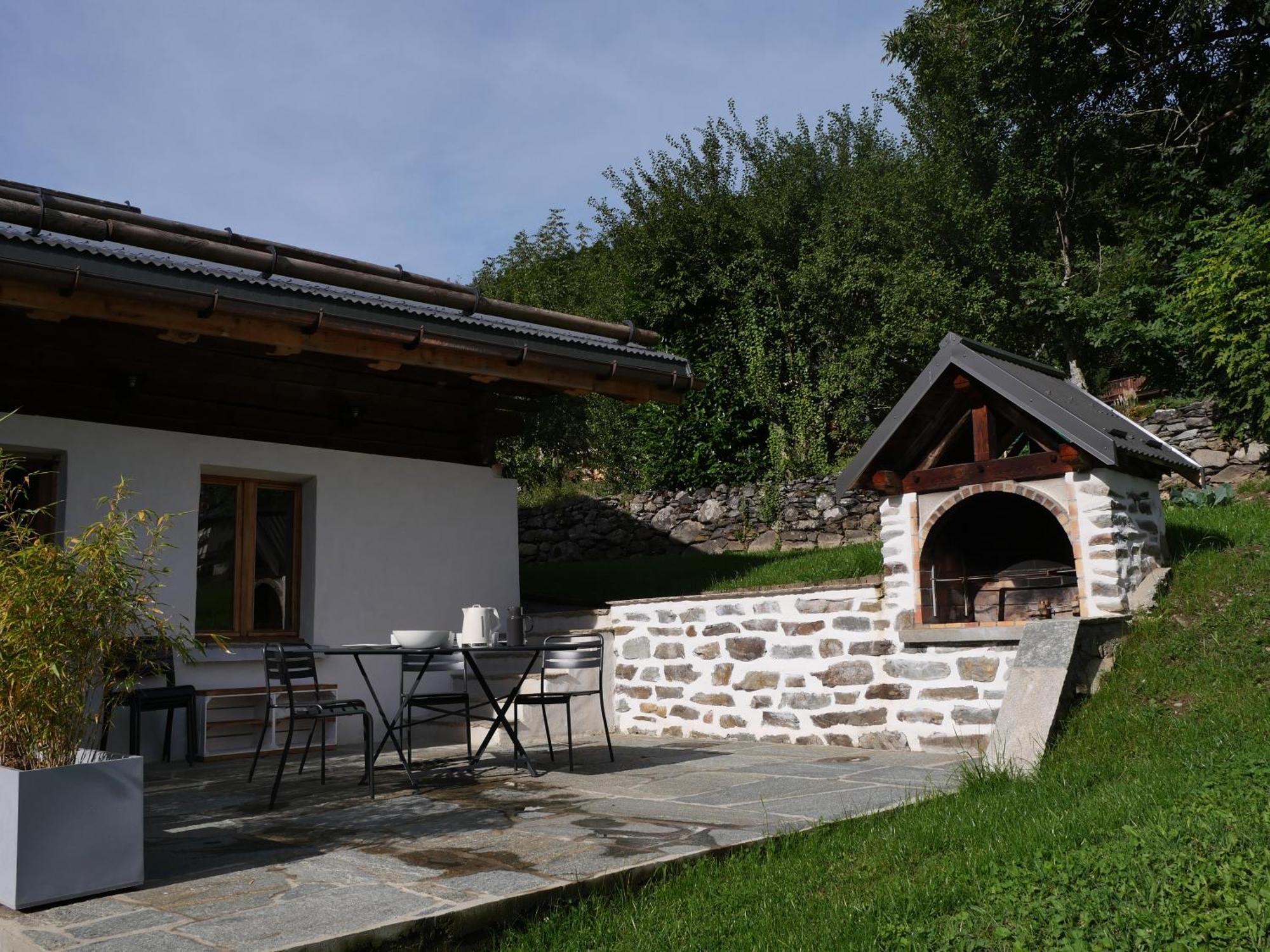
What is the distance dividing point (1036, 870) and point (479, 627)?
3624mm

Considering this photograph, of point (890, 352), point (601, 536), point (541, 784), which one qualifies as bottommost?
point (541, 784)

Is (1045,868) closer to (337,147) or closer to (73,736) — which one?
(73,736)

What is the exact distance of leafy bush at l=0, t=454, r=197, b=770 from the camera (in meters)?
3.26

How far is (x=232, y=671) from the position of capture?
7496 millimetres

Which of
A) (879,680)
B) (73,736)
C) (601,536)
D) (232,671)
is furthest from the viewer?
(601,536)

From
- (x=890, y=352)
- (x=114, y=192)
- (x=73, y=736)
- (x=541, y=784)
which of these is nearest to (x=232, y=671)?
(x=541, y=784)

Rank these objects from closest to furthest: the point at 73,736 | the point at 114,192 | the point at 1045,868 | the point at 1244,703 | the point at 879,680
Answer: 1. the point at 1045,868
2. the point at 73,736
3. the point at 1244,703
4. the point at 879,680
5. the point at 114,192

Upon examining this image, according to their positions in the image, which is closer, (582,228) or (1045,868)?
(1045,868)

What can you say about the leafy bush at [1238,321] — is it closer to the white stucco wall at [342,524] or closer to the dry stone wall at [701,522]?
the dry stone wall at [701,522]

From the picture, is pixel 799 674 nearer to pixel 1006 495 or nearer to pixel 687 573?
pixel 1006 495

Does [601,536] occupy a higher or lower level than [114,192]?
lower

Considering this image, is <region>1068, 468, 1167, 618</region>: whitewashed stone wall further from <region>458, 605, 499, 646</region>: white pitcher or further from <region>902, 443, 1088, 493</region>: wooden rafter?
<region>458, 605, 499, 646</region>: white pitcher

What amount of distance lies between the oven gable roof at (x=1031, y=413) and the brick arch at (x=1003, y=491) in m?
0.42

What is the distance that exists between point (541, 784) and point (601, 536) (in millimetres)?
8153
